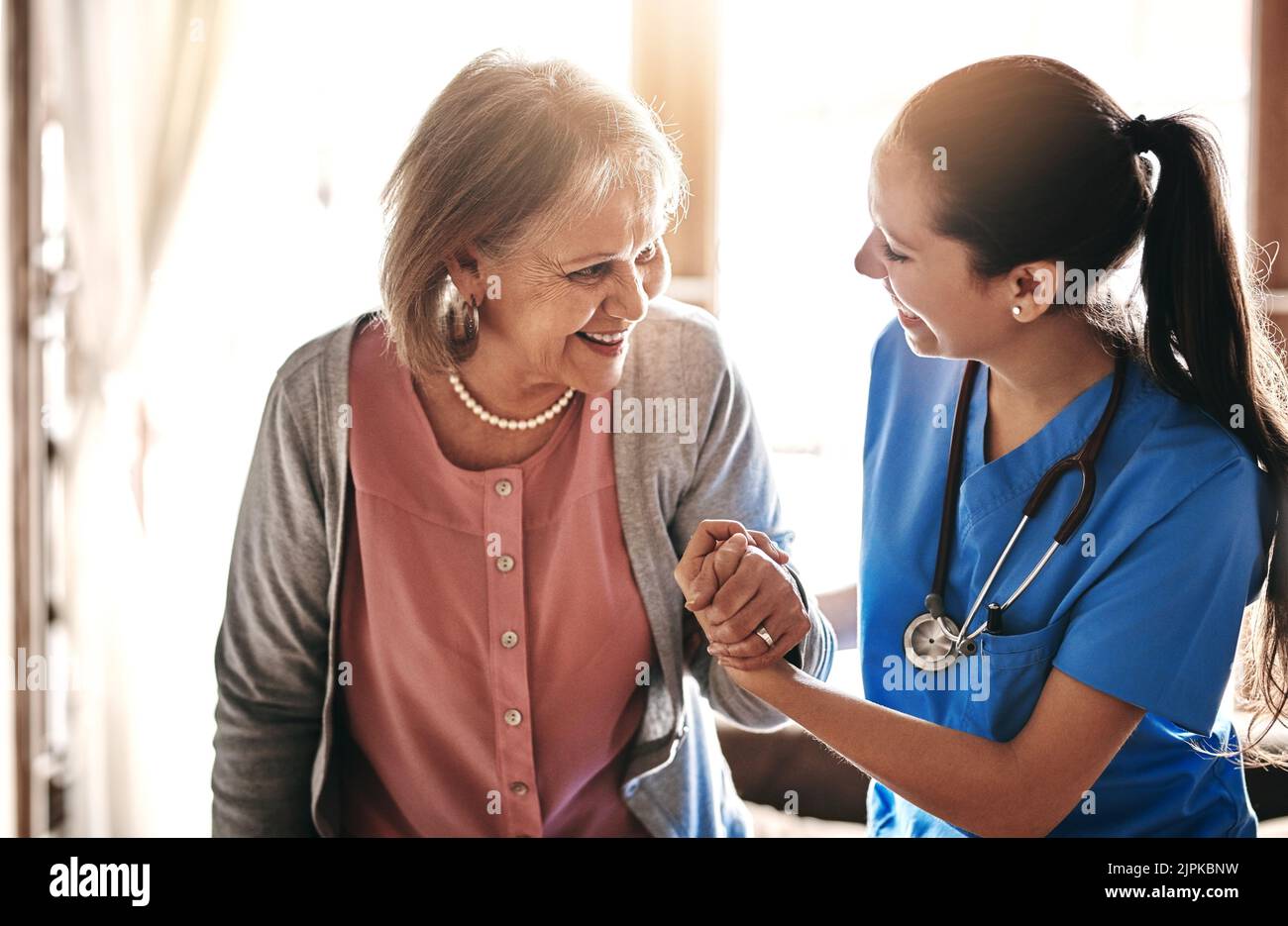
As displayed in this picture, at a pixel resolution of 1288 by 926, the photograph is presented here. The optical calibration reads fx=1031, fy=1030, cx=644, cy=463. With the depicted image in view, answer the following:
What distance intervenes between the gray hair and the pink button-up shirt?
0.15m

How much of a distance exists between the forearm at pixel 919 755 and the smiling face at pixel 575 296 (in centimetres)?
35

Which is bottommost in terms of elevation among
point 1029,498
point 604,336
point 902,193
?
point 1029,498

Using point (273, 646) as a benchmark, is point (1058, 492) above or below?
above

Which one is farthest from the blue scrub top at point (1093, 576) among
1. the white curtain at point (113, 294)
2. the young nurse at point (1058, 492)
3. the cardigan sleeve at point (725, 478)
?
the white curtain at point (113, 294)

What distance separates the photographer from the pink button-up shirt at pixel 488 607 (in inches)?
40.5

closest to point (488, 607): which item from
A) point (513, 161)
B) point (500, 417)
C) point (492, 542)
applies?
point (492, 542)

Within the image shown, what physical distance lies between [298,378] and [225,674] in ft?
1.04

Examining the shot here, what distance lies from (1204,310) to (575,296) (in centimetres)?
56

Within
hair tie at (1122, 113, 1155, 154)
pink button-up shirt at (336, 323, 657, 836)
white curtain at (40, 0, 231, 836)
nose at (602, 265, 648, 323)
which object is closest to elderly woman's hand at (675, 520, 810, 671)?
pink button-up shirt at (336, 323, 657, 836)

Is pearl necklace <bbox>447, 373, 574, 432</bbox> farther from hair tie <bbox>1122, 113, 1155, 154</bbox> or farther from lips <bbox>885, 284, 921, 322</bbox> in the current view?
hair tie <bbox>1122, 113, 1155, 154</bbox>

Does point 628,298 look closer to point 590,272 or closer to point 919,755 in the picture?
point 590,272

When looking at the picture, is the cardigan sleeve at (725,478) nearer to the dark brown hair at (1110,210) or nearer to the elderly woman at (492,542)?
the elderly woman at (492,542)

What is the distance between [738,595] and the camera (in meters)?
0.94

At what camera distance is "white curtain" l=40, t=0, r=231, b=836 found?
5.12ft
